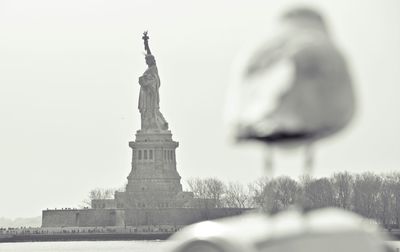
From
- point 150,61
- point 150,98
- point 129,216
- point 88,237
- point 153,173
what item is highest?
point 150,61

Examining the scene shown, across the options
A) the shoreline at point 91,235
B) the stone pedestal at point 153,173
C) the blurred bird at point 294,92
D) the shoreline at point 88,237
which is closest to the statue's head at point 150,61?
the stone pedestal at point 153,173

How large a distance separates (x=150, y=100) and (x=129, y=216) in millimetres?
13653

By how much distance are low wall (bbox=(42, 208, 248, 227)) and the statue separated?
34.0 feet

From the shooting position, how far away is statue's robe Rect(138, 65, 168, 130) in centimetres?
16162

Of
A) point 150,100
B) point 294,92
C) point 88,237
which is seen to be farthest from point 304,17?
point 150,100

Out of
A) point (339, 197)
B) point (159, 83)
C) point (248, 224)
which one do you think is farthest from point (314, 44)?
point (159, 83)

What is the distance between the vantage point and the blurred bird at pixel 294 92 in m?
7.41

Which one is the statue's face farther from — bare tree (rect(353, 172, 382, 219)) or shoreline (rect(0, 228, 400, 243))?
bare tree (rect(353, 172, 382, 219))

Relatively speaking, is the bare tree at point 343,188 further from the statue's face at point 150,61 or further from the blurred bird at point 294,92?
the blurred bird at point 294,92

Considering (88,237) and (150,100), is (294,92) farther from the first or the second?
(150,100)

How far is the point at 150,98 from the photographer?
16300 centimetres

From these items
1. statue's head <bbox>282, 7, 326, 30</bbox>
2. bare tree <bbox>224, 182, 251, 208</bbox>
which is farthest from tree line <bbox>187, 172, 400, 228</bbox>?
statue's head <bbox>282, 7, 326, 30</bbox>

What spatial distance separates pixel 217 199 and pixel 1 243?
2752 cm

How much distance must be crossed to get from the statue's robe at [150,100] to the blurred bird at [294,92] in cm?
15341
